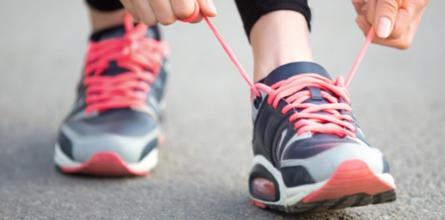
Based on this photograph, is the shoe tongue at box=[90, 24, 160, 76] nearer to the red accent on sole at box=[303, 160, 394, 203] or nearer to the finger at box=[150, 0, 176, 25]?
the finger at box=[150, 0, 176, 25]

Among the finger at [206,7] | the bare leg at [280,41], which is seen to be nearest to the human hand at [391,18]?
the bare leg at [280,41]

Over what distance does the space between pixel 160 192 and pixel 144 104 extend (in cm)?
28

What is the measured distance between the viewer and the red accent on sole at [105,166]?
1.35 meters

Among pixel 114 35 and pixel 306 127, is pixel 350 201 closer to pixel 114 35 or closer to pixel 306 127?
pixel 306 127

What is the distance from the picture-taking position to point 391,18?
3.63ft

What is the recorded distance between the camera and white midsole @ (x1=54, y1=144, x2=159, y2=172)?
140cm

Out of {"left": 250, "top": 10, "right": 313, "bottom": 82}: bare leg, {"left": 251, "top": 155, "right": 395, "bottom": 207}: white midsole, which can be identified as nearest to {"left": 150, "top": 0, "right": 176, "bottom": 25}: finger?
{"left": 250, "top": 10, "right": 313, "bottom": 82}: bare leg

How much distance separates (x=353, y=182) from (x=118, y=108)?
0.73m

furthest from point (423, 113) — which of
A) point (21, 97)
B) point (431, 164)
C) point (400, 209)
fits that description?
point (21, 97)

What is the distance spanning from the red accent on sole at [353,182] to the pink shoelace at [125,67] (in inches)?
27.3

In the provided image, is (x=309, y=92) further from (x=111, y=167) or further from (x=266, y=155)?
(x=111, y=167)

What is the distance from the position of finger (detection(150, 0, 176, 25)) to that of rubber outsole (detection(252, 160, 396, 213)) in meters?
0.40

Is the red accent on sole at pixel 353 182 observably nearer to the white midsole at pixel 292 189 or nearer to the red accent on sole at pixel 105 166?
the white midsole at pixel 292 189

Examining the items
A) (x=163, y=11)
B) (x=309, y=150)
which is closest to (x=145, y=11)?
(x=163, y=11)
